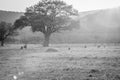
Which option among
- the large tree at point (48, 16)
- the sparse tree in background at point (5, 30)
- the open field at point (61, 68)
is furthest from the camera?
the sparse tree in background at point (5, 30)

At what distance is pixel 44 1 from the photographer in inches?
1877

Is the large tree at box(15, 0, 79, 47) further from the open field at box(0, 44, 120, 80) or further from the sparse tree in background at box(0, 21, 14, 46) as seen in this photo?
the open field at box(0, 44, 120, 80)

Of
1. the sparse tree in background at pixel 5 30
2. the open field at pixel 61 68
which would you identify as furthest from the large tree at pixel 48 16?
the open field at pixel 61 68

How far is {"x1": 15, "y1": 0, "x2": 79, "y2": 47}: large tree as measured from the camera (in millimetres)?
45875

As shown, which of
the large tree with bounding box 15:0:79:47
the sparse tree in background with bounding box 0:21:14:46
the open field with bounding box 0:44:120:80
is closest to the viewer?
the open field with bounding box 0:44:120:80

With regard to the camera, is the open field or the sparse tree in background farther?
the sparse tree in background

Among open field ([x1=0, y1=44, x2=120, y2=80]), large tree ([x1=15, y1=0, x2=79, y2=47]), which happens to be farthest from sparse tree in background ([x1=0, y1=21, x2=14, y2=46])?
open field ([x1=0, y1=44, x2=120, y2=80])

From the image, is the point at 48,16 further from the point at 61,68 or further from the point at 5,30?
the point at 61,68

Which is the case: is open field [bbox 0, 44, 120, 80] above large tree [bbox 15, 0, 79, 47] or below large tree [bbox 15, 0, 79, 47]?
below

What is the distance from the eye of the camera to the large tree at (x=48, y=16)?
151 ft

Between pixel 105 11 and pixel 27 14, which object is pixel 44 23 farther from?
pixel 105 11

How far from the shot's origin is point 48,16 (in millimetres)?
46688

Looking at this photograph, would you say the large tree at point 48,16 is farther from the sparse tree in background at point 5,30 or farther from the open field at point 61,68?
the open field at point 61,68

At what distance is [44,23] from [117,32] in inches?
4046
